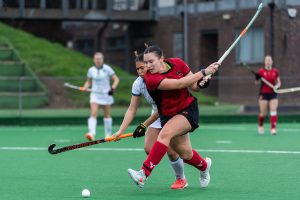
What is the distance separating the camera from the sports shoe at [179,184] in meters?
10.1

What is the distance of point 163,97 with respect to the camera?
32.0 ft

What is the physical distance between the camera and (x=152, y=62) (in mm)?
9555

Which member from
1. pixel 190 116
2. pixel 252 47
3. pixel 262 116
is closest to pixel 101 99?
pixel 262 116

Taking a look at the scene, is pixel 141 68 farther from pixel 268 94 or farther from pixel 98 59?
pixel 268 94

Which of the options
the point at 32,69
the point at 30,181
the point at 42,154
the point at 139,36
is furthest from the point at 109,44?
the point at 30,181

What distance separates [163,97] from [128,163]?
3807mm

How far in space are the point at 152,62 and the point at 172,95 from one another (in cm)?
46

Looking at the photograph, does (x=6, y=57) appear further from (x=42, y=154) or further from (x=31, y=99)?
(x=42, y=154)

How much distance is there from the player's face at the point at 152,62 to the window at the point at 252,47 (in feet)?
87.8

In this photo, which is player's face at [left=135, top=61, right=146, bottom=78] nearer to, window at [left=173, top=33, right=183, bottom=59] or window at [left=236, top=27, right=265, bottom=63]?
window at [left=236, top=27, right=265, bottom=63]

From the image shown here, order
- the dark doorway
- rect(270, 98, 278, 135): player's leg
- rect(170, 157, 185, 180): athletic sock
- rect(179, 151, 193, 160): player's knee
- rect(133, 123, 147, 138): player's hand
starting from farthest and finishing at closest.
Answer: the dark doorway < rect(270, 98, 278, 135): player's leg < rect(170, 157, 185, 180): athletic sock < rect(133, 123, 147, 138): player's hand < rect(179, 151, 193, 160): player's knee

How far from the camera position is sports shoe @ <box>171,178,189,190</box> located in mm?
10117

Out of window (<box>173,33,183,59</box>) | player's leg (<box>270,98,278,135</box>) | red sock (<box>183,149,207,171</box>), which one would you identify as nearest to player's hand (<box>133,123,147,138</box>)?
red sock (<box>183,149,207,171</box>)

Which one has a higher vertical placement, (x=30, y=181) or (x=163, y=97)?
(x=163, y=97)
